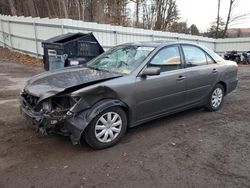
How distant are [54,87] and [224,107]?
4193 millimetres

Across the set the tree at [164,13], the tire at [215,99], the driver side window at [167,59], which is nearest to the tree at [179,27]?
the tree at [164,13]

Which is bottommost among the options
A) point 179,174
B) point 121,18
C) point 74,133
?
point 179,174

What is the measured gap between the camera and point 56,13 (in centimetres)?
2698

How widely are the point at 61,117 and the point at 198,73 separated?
303 cm

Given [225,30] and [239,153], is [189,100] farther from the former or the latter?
[225,30]

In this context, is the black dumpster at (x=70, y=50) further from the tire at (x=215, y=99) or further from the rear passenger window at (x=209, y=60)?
the tire at (x=215, y=99)

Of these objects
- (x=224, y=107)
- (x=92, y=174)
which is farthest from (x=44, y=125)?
(x=224, y=107)

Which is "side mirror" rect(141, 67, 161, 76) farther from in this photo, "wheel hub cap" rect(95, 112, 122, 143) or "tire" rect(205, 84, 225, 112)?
"tire" rect(205, 84, 225, 112)

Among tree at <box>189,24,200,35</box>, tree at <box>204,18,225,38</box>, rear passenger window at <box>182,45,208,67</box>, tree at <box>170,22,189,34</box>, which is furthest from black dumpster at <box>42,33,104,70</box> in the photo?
tree at <box>189,24,200,35</box>

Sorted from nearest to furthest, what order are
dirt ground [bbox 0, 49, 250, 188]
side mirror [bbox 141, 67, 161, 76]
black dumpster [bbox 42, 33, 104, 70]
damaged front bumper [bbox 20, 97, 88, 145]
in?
dirt ground [bbox 0, 49, 250, 188]
damaged front bumper [bbox 20, 97, 88, 145]
side mirror [bbox 141, 67, 161, 76]
black dumpster [bbox 42, 33, 104, 70]

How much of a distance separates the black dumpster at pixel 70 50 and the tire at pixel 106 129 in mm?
4047

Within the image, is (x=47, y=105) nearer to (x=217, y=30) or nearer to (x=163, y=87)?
(x=163, y=87)

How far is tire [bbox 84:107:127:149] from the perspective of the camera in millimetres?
4117

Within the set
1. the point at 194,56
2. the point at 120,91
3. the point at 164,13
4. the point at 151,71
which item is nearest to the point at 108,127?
the point at 120,91
